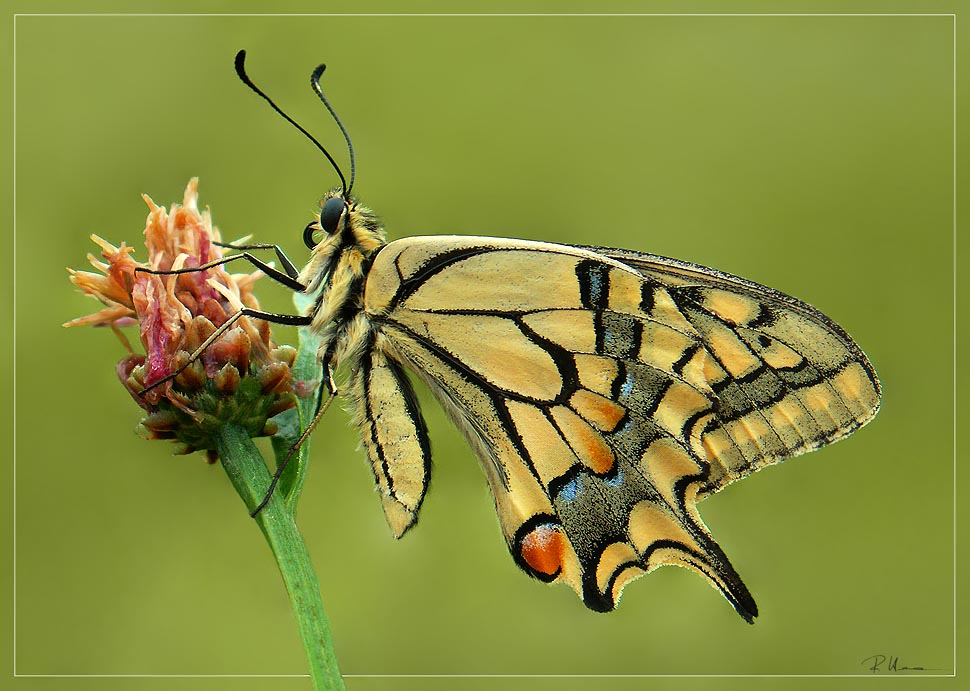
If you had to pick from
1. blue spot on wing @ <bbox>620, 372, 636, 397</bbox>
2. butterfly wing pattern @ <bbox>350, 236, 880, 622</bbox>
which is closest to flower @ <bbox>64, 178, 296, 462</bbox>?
butterfly wing pattern @ <bbox>350, 236, 880, 622</bbox>

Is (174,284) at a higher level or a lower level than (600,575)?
higher

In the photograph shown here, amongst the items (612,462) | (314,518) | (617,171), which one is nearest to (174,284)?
(612,462)

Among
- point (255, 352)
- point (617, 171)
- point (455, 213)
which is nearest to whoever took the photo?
point (255, 352)

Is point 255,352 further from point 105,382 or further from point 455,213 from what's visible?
point 455,213
